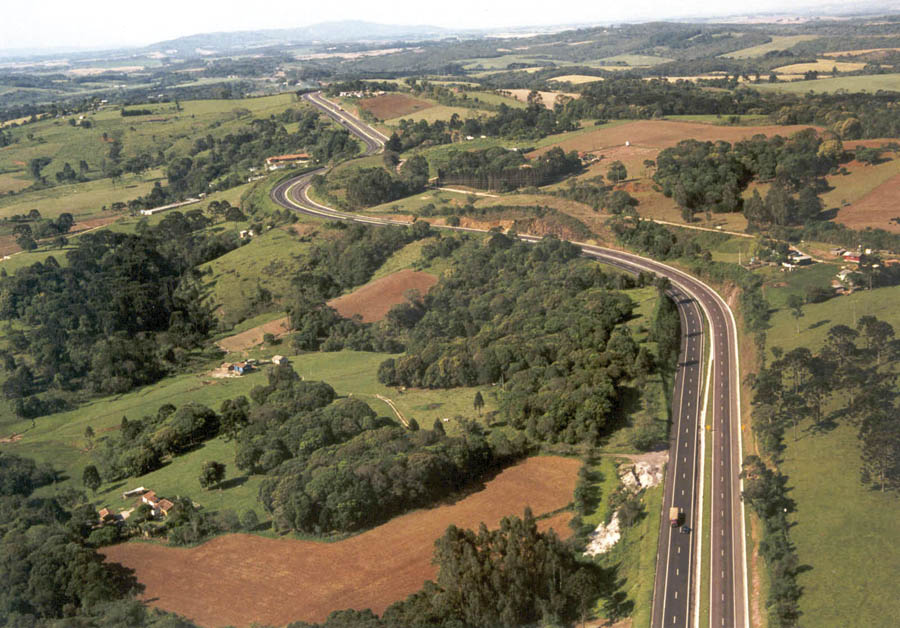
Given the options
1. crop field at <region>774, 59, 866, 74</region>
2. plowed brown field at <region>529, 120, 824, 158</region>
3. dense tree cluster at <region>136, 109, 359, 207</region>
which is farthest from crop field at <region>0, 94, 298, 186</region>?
crop field at <region>774, 59, 866, 74</region>

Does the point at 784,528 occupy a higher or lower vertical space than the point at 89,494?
higher

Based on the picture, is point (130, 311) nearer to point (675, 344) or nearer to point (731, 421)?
point (675, 344)

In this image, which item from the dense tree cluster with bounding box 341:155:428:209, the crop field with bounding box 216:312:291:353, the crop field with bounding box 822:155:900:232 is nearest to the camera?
the crop field with bounding box 822:155:900:232

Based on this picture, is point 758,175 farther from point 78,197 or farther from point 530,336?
point 78,197

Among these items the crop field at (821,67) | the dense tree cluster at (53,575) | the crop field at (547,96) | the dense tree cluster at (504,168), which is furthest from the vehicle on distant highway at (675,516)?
the crop field at (821,67)

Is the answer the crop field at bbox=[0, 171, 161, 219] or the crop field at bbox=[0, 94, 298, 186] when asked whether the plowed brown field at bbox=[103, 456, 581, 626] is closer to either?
the crop field at bbox=[0, 171, 161, 219]

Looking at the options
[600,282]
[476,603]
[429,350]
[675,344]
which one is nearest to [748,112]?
[600,282]

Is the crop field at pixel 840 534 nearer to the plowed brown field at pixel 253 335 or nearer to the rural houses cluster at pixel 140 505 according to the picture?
the rural houses cluster at pixel 140 505

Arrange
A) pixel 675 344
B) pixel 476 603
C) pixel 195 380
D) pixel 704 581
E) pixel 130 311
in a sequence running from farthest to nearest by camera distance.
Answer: pixel 130 311, pixel 195 380, pixel 675 344, pixel 704 581, pixel 476 603

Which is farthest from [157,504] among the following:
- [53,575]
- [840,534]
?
[840,534]
